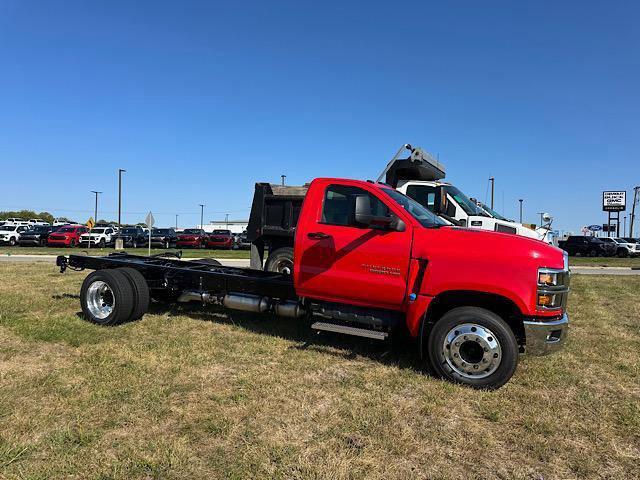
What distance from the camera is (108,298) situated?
21.9ft

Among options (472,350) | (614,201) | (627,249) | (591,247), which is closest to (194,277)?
(472,350)

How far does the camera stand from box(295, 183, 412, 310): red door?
492 centimetres

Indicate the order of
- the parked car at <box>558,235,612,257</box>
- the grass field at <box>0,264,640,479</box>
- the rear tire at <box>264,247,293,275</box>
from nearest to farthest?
the grass field at <box>0,264,640,479</box>, the rear tire at <box>264,247,293,275</box>, the parked car at <box>558,235,612,257</box>

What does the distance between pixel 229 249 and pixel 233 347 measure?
3116 centimetres

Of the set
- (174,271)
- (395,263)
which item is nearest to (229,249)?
(174,271)

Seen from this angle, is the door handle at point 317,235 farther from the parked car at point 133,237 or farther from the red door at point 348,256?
the parked car at point 133,237

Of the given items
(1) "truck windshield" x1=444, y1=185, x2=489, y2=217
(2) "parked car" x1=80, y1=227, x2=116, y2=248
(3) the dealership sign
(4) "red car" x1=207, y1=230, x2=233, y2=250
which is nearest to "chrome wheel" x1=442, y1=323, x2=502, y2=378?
(1) "truck windshield" x1=444, y1=185, x2=489, y2=217

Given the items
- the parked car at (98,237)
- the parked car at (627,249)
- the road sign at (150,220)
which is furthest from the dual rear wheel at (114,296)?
the parked car at (627,249)

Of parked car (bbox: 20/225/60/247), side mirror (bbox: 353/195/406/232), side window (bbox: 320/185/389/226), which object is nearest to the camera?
side mirror (bbox: 353/195/406/232)

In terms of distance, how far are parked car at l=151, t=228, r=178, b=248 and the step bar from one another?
32.4 metres

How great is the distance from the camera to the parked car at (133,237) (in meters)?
36.0


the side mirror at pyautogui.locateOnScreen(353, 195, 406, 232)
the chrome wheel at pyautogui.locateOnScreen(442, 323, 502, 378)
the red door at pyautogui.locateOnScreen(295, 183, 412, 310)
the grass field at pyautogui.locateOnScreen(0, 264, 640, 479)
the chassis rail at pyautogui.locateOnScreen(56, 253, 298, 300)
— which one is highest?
the side mirror at pyautogui.locateOnScreen(353, 195, 406, 232)

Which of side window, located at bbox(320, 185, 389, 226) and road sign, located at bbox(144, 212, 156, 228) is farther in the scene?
road sign, located at bbox(144, 212, 156, 228)

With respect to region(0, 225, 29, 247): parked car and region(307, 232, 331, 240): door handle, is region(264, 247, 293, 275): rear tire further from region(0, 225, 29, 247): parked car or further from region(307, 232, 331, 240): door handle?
region(0, 225, 29, 247): parked car
